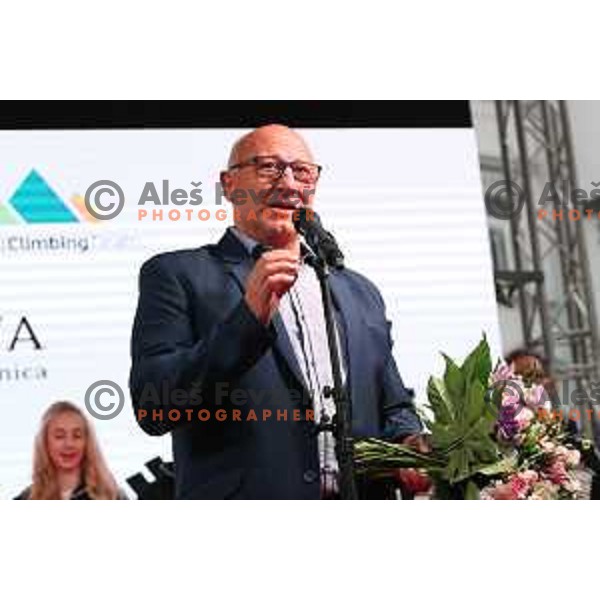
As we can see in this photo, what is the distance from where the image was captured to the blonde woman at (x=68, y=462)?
130 inches

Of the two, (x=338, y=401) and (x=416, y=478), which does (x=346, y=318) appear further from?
(x=416, y=478)

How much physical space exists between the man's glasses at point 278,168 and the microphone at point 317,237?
0.10 m

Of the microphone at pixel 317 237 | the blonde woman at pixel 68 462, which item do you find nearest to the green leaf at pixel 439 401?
the microphone at pixel 317 237

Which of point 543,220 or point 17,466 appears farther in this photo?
point 543,220

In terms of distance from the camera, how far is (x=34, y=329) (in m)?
3.41

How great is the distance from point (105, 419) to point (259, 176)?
2.81 ft

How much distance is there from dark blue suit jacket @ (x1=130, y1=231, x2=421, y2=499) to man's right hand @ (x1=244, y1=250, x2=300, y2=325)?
0.02 meters

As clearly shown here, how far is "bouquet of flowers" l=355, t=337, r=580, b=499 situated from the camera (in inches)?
131

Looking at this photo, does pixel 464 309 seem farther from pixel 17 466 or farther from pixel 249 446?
pixel 17 466

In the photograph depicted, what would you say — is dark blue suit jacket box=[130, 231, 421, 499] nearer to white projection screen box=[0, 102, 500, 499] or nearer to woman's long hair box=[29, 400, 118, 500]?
white projection screen box=[0, 102, 500, 499]

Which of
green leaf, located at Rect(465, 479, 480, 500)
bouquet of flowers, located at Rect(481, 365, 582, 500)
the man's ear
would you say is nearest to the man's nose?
the man's ear

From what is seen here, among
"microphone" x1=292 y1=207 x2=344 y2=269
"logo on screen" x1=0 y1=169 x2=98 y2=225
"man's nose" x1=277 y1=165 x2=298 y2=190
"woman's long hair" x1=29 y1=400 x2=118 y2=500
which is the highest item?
"man's nose" x1=277 y1=165 x2=298 y2=190

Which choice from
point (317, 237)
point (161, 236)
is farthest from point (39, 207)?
point (317, 237)
